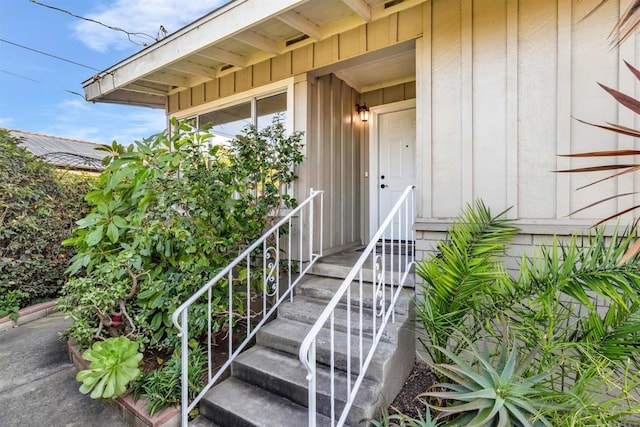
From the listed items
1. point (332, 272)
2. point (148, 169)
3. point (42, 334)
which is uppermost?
point (148, 169)

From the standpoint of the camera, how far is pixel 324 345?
2.49 metres

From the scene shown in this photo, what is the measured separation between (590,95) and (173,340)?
3.95 metres

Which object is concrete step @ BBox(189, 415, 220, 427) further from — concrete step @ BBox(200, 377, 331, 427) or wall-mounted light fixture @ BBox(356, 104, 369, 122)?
wall-mounted light fixture @ BBox(356, 104, 369, 122)

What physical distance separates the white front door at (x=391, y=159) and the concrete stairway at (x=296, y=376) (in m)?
2.04

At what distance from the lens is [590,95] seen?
2.35m

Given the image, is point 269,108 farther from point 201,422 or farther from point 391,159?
point 201,422

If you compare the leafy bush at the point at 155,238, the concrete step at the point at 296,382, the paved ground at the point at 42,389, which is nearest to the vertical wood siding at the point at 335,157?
the leafy bush at the point at 155,238

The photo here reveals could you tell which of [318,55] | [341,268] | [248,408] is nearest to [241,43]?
[318,55]

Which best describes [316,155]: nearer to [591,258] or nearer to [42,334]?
[591,258]

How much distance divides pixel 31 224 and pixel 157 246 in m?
3.14

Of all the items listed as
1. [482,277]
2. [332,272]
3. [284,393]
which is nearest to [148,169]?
[332,272]

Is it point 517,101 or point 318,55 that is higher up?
point 318,55

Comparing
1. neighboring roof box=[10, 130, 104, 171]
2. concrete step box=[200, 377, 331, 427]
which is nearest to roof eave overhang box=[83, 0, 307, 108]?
concrete step box=[200, 377, 331, 427]

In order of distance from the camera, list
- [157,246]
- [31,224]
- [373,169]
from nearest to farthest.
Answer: [157,246], [31,224], [373,169]
